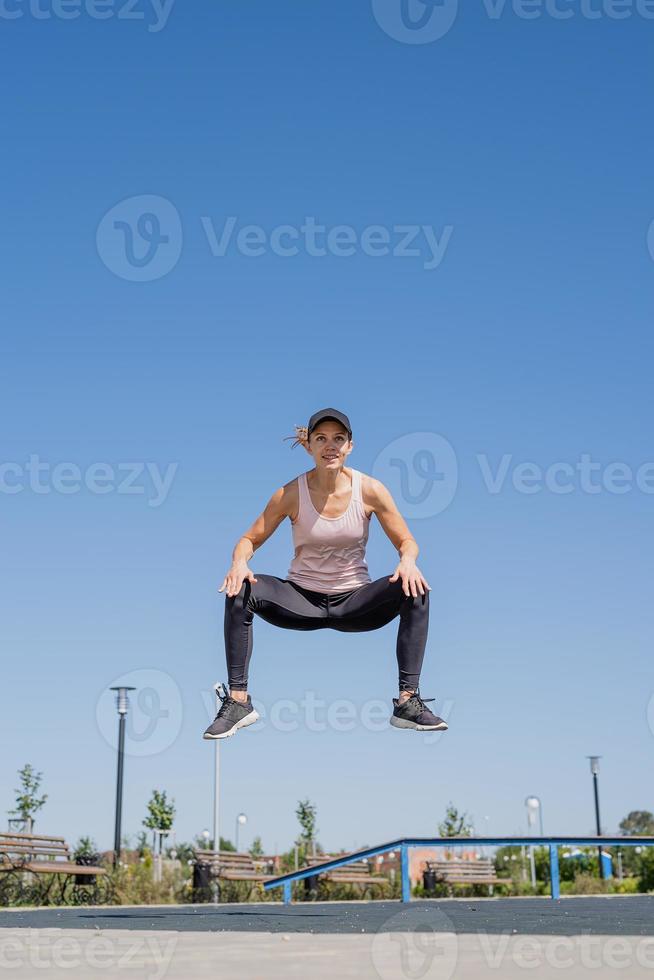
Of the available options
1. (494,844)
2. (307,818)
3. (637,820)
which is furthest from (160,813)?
(637,820)

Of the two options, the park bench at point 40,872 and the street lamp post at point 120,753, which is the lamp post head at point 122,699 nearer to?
the street lamp post at point 120,753

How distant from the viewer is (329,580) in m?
7.16

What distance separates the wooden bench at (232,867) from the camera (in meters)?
19.3


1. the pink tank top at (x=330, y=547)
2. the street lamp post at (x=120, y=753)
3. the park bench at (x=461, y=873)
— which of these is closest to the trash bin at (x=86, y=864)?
the street lamp post at (x=120, y=753)

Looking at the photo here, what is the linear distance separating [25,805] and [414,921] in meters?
20.6

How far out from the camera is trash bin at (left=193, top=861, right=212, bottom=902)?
18469 mm

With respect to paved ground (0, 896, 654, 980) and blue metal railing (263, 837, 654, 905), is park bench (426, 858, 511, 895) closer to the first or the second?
blue metal railing (263, 837, 654, 905)

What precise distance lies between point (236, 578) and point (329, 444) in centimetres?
108

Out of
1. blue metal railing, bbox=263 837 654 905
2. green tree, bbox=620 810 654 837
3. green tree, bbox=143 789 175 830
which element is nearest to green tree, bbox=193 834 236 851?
green tree, bbox=143 789 175 830

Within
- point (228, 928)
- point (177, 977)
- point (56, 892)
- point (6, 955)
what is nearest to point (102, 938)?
point (6, 955)

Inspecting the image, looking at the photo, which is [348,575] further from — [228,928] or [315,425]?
[228,928]

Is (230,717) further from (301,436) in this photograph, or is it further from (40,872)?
(40,872)

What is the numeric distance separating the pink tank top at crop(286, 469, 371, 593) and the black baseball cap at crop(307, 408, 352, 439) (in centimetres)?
38

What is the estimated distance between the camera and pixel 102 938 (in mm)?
5281
